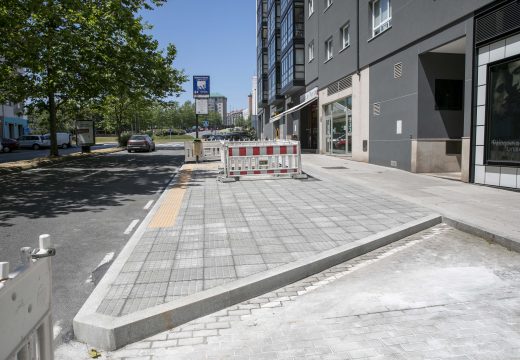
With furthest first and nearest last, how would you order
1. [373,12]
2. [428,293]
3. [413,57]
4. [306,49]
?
[306,49], [373,12], [413,57], [428,293]

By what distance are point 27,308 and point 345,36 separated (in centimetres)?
2225

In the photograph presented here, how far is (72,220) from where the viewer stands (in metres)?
7.93

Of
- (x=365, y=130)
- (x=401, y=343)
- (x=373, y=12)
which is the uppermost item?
(x=373, y=12)

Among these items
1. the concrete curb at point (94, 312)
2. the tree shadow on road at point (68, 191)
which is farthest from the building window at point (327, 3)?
the concrete curb at point (94, 312)

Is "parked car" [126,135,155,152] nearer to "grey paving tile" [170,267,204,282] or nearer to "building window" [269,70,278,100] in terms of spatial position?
"building window" [269,70,278,100]

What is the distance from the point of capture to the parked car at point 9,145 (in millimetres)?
39125

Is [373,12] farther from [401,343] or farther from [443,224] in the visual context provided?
[401,343]

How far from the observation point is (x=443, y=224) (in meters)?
7.27

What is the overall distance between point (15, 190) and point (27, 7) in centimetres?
545

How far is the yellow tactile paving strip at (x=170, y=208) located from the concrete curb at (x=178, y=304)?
157 centimetres

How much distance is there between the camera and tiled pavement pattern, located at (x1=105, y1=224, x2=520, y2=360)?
3176 millimetres

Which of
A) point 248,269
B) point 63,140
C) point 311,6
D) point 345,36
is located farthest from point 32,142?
point 248,269

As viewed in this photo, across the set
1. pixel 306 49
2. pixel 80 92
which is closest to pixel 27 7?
pixel 80 92

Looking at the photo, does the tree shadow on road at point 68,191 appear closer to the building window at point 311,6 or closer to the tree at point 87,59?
the tree at point 87,59
